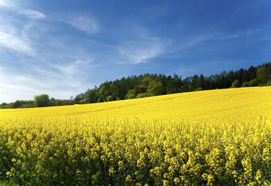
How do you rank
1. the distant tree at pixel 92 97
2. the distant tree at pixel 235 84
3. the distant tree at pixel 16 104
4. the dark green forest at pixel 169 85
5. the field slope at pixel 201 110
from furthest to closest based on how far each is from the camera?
the distant tree at pixel 92 97
the distant tree at pixel 235 84
the dark green forest at pixel 169 85
the distant tree at pixel 16 104
the field slope at pixel 201 110

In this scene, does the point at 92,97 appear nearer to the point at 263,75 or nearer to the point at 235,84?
the point at 235,84

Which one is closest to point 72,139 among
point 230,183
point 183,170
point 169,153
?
point 169,153

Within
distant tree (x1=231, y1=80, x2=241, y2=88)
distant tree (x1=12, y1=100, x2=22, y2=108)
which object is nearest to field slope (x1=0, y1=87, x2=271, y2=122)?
distant tree (x1=12, y1=100, x2=22, y2=108)

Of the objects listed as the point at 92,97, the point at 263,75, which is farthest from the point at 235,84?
the point at 92,97

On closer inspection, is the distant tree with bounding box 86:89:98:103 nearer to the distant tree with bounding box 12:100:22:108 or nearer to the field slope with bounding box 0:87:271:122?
the distant tree with bounding box 12:100:22:108

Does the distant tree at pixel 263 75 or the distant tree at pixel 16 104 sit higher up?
the distant tree at pixel 263 75

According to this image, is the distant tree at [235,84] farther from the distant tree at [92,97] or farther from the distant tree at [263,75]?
the distant tree at [92,97]

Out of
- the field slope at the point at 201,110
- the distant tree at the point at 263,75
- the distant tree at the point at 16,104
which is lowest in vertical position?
the field slope at the point at 201,110

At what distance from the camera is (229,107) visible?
18.7 metres

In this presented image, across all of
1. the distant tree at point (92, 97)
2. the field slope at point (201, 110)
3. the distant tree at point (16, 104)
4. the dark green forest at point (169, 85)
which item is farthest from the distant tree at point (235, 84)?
the distant tree at point (16, 104)

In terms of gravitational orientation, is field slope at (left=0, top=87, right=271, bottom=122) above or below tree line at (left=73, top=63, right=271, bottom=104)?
below

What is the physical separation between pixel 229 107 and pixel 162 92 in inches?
2017

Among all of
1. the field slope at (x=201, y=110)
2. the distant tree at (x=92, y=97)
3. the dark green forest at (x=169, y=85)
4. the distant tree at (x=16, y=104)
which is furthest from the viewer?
the distant tree at (x=92, y=97)

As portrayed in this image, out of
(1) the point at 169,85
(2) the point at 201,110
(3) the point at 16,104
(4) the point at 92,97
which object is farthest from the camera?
(4) the point at 92,97
